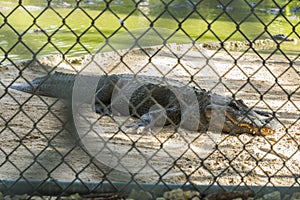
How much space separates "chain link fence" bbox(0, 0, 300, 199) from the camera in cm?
279

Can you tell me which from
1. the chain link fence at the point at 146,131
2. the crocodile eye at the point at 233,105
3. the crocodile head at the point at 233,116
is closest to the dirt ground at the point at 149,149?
the chain link fence at the point at 146,131

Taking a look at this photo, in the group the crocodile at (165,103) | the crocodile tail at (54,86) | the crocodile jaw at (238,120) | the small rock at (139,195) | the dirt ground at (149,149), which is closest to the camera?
the small rock at (139,195)

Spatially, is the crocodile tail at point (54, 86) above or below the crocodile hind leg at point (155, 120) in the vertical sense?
below

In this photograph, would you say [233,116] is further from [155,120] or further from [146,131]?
[146,131]

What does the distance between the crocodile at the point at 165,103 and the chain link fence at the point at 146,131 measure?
2 cm

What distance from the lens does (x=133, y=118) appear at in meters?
5.27

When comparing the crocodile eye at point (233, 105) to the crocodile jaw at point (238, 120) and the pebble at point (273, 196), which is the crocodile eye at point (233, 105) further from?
the pebble at point (273, 196)

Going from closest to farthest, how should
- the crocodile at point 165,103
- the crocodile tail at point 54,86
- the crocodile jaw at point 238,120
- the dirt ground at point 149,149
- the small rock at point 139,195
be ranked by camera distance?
the small rock at point 139,195 → the dirt ground at point 149,149 → the crocodile jaw at point 238,120 → the crocodile at point 165,103 → the crocodile tail at point 54,86

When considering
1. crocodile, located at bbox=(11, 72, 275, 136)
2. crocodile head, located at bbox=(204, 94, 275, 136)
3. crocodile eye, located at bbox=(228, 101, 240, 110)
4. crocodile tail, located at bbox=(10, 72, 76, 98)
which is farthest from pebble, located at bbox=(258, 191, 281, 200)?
crocodile tail, located at bbox=(10, 72, 76, 98)

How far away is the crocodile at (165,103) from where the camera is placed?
194 inches

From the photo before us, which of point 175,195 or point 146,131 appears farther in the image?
point 146,131

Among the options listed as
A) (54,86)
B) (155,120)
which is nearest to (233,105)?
(155,120)

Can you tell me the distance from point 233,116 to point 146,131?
728mm

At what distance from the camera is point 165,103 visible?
18.2 ft
